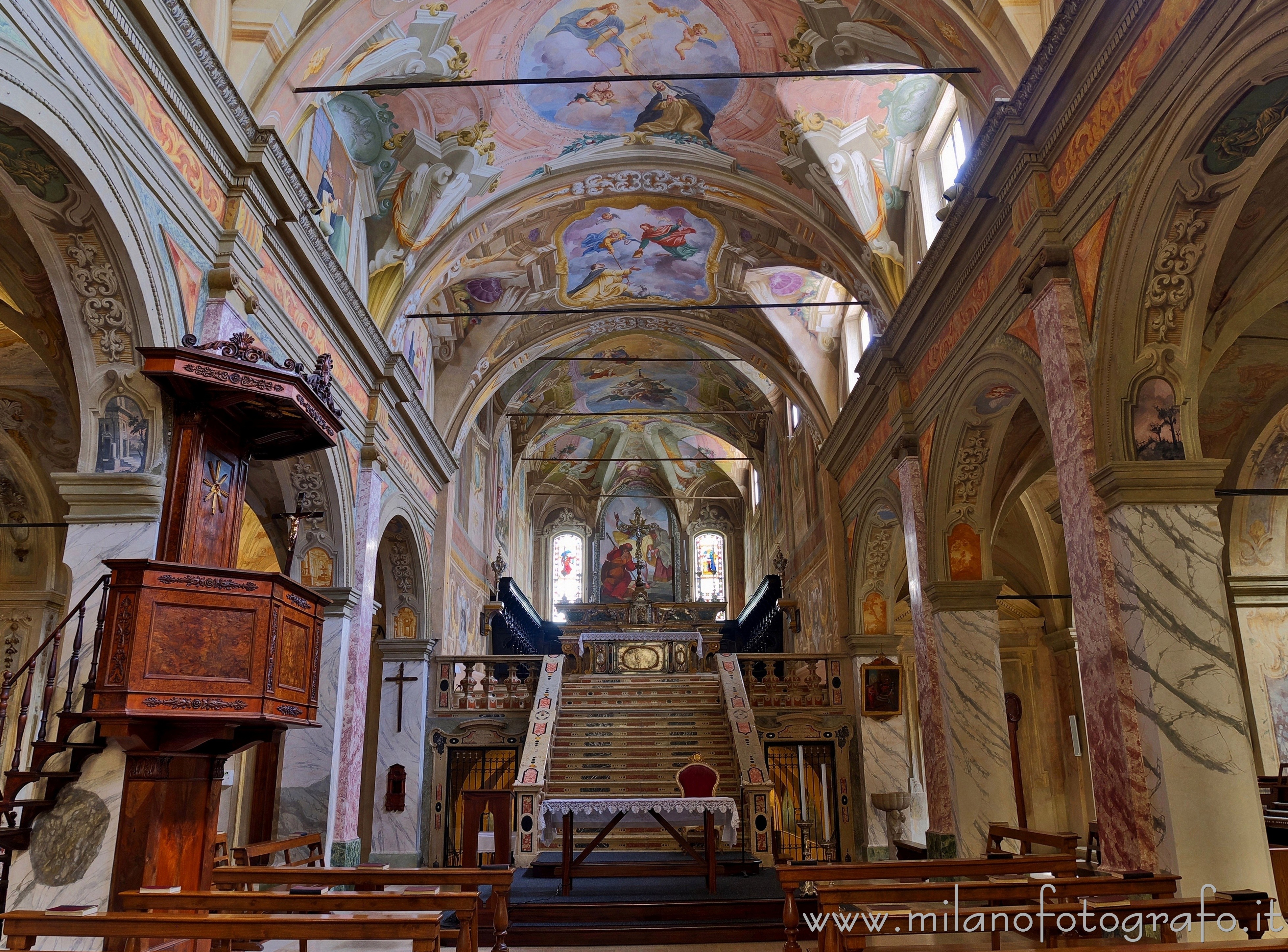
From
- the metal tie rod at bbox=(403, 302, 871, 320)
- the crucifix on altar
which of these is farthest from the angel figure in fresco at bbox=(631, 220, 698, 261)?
the crucifix on altar

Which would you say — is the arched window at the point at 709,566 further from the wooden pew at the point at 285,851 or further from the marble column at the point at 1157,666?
the marble column at the point at 1157,666

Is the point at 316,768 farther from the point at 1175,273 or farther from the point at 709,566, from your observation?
the point at 709,566

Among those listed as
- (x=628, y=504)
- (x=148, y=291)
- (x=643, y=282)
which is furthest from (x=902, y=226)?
(x=628, y=504)

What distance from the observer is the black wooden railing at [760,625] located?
23.3 meters

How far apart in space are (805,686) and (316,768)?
319 inches

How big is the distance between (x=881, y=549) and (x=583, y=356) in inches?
380

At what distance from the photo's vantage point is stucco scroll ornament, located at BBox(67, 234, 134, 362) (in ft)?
22.7

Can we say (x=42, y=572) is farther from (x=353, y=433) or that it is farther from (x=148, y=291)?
→ (x=148, y=291)

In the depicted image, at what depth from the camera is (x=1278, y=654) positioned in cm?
1151

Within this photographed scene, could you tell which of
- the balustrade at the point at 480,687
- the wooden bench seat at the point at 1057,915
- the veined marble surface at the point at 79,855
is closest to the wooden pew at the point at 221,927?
the veined marble surface at the point at 79,855

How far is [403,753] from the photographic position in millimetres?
15516

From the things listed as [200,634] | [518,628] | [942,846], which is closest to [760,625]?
[518,628]

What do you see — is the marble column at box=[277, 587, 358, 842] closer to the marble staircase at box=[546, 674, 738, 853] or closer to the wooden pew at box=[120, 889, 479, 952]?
the marble staircase at box=[546, 674, 738, 853]

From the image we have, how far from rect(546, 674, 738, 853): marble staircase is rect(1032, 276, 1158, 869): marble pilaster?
6991 mm
